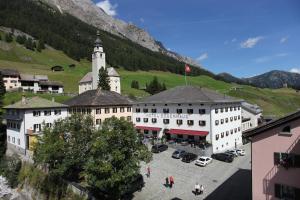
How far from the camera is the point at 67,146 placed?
36156mm

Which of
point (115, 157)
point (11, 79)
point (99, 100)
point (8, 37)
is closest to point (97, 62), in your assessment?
point (11, 79)

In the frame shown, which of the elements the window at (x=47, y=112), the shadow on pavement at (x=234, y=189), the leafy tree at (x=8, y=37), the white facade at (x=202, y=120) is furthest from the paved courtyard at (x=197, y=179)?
the leafy tree at (x=8, y=37)

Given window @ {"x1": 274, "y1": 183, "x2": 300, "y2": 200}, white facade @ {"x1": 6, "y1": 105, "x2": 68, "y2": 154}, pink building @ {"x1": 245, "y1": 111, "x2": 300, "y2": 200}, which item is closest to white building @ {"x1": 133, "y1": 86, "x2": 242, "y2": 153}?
white facade @ {"x1": 6, "y1": 105, "x2": 68, "y2": 154}

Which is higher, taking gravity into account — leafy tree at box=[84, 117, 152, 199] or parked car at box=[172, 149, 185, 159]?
leafy tree at box=[84, 117, 152, 199]

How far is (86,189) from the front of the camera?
32.9 m

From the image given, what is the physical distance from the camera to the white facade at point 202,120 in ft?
170

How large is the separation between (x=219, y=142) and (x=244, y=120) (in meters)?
20.1

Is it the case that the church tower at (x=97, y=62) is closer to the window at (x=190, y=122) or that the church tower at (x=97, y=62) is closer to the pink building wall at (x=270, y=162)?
the window at (x=190, y=122)

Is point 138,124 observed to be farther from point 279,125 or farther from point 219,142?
point 279,125

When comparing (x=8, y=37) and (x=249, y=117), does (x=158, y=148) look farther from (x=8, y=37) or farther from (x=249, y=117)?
(x=8, y=37)

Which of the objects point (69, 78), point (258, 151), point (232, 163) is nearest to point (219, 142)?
point (232, 163)

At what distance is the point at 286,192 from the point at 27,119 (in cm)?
4495

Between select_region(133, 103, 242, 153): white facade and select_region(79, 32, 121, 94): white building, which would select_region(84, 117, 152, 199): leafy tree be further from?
select_region(79, 32, 121, 94): white building

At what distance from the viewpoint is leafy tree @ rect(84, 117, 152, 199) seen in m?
27.1
